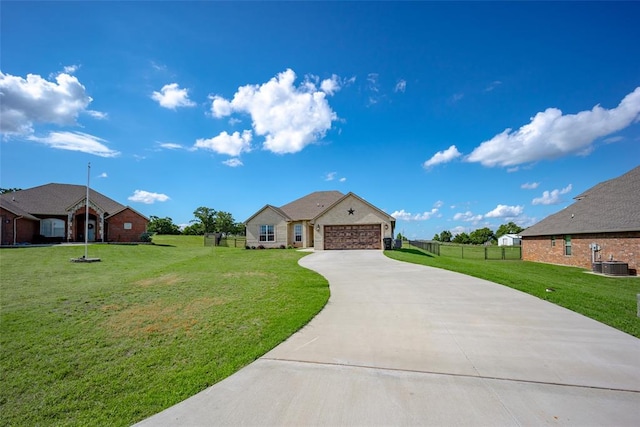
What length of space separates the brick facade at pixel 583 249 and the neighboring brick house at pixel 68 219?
1518 inches

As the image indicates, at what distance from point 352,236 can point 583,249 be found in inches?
629

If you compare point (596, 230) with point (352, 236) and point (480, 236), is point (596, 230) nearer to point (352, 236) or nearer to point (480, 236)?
point (352, 236)

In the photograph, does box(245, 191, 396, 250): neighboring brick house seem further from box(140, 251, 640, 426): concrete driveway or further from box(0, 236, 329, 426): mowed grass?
box(140, 251, 640, 426): concrete driveway

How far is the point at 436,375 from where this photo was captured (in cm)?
390

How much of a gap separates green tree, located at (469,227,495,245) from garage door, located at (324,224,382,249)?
47.7m

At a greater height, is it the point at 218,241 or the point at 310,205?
the point at 310,205

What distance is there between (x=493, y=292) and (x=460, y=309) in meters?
2.36

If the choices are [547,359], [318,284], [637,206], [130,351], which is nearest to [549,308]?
[547,359]

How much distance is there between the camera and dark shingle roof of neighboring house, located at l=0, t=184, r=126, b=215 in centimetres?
3062

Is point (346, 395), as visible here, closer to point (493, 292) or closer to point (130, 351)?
point (130, 351)

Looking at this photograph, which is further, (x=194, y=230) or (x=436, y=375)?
(x=194, y=230)

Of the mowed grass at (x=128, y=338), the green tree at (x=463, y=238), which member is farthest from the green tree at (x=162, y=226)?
the green tree at (x=463, y=238)

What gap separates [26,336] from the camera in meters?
5.75

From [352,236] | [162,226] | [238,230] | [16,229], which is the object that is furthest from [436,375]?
[238,230]
